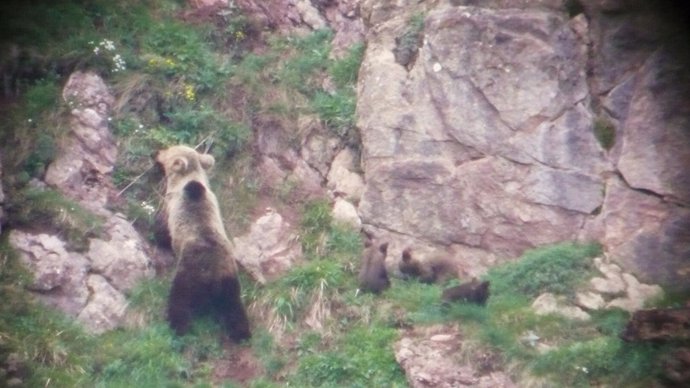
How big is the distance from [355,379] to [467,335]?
1.36m

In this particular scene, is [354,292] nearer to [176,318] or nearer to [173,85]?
[176,318]

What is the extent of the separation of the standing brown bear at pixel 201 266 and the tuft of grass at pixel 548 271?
3.09 meters

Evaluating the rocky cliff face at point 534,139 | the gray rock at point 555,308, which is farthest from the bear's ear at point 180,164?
the gray rock at point 555,308

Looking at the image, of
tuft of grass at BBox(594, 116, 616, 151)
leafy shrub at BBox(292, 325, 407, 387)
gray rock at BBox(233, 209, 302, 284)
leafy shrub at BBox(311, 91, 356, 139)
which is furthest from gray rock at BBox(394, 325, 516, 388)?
leafy shrub at BBox(311, 91, 356, 139)

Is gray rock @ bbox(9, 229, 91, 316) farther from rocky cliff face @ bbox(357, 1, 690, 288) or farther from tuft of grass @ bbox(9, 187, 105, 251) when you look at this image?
rocky cliff face @ bbox(357, 1, 690, 288)

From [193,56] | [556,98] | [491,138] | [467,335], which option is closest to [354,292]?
[467,335]

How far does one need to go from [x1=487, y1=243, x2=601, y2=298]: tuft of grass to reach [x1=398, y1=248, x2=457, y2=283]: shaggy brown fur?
59 centimetres

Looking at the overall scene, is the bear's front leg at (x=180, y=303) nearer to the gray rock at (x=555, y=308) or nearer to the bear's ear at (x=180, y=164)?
the bear's ear at (x=180, y=164)

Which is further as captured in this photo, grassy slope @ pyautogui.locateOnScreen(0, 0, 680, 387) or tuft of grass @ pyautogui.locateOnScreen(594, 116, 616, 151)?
tuft of grass @ pyautogui.locateOnScreen(594, 116, 616, 151)

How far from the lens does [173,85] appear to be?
14.4m

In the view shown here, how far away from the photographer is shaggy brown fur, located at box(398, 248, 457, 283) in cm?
1291

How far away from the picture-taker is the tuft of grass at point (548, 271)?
39.5 ft

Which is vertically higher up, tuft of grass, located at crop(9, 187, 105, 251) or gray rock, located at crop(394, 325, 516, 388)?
tuft of grass, located at crop(9, 187, 105, 251)

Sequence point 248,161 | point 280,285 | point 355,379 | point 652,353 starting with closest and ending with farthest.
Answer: point 652,353, point 355,379, point 280,285, point 248,161
